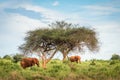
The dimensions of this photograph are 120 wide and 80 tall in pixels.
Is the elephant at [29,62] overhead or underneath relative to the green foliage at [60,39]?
underneath

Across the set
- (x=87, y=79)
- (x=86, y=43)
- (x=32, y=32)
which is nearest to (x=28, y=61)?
(x=32, y=32)

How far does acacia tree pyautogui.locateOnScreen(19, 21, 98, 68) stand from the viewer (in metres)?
31.5

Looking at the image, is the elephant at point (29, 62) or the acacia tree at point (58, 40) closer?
the elephant at point (29, 62)

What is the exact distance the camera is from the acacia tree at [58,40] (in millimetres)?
31503

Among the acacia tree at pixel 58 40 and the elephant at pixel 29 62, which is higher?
the acacia tree at pixel 58 40

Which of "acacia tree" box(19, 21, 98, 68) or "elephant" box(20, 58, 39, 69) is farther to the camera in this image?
"acacia tree" box(19, 21, 98, 68)

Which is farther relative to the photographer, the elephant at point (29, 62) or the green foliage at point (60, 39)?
the green foliage at point (60, 39)

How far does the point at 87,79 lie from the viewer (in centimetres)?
1581

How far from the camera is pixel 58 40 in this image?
3222 centimetres

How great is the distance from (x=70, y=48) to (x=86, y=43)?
1757mm

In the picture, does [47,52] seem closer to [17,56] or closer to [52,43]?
[52,43]

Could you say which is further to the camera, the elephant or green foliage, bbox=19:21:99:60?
green foliage, bbox=19:21:99:60

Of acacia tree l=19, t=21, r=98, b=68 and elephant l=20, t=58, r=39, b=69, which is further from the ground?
acacia tree l=19, t=21, r=98, b=68

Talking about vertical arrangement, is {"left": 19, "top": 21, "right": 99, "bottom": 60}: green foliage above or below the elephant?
above
